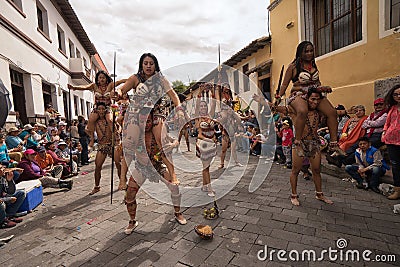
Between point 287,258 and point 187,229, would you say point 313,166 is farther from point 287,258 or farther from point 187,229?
point 187,229

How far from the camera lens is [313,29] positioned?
28.5 feet

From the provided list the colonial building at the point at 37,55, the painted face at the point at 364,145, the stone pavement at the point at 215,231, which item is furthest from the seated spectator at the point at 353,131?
the colonial building at the point at 37,55

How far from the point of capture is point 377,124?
4.52 m

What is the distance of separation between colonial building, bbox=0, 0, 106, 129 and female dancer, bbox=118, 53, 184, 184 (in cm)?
361

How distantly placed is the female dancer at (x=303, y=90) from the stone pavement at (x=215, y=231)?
99 cm

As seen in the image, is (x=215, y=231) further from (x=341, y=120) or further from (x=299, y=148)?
(x=341, y=120)

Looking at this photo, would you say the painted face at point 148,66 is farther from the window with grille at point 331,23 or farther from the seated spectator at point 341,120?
the window with grille at point 331,23

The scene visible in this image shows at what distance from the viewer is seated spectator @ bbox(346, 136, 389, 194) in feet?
13.8

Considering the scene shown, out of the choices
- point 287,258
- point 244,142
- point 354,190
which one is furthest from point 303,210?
point 244,142

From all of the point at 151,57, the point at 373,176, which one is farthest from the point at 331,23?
→ the point at 151,57

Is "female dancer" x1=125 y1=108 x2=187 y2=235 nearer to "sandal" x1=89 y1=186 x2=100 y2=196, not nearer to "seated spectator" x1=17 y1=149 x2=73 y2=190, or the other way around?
"sandal" x1=89 y1=186 x2=100 y2=196

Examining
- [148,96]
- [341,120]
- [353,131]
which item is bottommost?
[353,131]

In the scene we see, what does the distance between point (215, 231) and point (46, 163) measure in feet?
16.4

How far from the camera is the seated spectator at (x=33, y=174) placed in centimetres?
468
